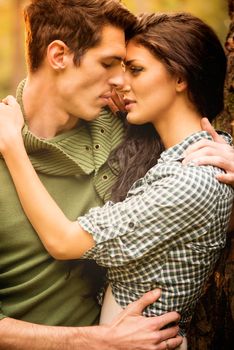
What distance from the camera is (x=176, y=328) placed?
182cm

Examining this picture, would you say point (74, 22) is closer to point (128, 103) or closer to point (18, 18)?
point (128, 103)

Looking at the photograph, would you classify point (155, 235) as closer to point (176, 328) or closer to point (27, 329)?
point (176, 328)

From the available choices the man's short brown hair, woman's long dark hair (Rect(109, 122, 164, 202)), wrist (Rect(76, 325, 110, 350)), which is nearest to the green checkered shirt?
wrist (Rect(76, 325, 110, 350))

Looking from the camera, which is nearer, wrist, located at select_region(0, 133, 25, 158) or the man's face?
wrist, located at select_region(0, 133, 25, 158)

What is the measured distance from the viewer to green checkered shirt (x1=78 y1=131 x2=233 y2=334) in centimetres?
165

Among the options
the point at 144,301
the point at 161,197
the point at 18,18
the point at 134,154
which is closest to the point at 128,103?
the point at 134,154

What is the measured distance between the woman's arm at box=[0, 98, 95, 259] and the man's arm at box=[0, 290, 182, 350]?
25cm

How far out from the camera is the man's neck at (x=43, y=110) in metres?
2.02

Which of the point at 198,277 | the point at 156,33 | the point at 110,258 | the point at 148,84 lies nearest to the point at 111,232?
the point at 110,258

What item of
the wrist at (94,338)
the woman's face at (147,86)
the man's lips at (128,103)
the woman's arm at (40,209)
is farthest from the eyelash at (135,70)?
the wrist at (94,338)

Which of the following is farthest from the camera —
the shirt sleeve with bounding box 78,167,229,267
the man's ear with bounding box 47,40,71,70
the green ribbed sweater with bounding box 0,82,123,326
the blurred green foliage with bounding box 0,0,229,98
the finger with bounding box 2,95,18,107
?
the blurred green foliage with bounding box 0,0,229,98

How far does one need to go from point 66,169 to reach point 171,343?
0.68m

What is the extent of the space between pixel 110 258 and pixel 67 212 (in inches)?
11.7

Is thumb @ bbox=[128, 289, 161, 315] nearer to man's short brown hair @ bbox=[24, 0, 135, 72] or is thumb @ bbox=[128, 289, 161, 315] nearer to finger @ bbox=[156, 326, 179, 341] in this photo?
finger @ bbox=[156, 326, 179, 341]
